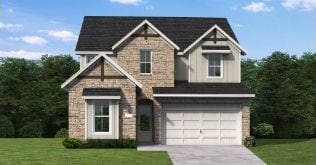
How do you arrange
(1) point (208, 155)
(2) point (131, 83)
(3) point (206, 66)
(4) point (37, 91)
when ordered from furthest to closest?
(4) point (37, 91), (3) point (206, 66), (2) point (131, 83), (1) point (208, 155)

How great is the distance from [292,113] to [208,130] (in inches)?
625

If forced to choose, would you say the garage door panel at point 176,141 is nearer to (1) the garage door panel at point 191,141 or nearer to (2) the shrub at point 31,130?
(1) the garage door panel at point 191,141

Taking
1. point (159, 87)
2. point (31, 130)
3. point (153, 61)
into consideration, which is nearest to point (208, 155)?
point (159, 87)

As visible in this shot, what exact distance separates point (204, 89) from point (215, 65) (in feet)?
8.85

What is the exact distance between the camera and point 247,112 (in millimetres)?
33969

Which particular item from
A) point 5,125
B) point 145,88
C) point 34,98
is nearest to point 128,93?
point 145,88

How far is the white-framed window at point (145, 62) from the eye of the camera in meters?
34.9

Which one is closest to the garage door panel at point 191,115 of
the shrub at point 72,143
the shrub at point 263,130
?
the shrub at point 72,143

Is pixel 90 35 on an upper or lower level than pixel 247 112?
upper

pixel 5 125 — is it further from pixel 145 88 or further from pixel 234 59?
pixel 234 59

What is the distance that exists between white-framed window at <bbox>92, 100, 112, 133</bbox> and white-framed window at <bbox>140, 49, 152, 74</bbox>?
4.23m

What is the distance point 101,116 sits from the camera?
104 ft

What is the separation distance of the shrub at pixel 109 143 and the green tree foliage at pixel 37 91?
18.0 m

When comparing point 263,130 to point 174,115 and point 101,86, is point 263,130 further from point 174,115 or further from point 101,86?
point 101,86
